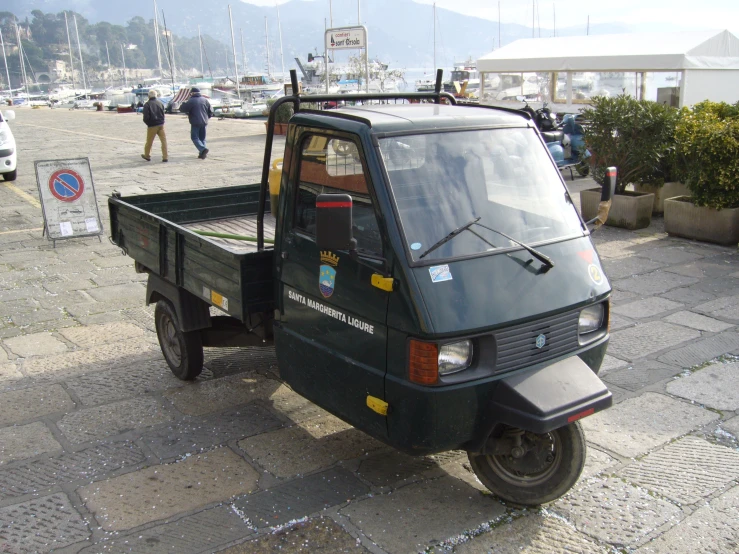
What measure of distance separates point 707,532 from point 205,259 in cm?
330

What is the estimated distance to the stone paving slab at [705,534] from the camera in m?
3.59

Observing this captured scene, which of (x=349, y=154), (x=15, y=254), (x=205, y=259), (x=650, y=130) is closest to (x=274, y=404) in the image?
(x=205, y=259)

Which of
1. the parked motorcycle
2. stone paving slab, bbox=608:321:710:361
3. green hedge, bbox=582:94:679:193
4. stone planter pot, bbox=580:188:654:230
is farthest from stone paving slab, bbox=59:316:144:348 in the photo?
the parked motorcycle

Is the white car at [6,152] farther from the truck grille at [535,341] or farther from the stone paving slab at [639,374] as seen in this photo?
the truck grille at [535,341]

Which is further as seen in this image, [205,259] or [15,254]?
[15,254]

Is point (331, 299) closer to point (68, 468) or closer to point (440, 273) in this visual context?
point (440, 273)

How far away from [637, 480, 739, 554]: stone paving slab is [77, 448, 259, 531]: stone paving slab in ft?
7.23

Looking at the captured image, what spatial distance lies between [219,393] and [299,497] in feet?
5.33

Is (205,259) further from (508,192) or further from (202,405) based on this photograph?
(508,192)

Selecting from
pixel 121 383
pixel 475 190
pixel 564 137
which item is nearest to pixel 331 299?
pixel 475 190

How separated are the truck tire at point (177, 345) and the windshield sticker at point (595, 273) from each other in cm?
294

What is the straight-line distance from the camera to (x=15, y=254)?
30.9 ft

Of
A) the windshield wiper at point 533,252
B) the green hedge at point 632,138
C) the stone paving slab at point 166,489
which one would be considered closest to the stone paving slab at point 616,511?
the windshield wiper at point 533,252

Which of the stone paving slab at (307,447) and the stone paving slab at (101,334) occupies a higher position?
the stone paving slab at (101,334)
